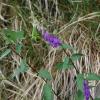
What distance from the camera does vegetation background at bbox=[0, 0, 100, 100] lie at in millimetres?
1831

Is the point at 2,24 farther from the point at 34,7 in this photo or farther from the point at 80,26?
the point at 80,26

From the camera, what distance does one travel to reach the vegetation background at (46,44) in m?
1.83

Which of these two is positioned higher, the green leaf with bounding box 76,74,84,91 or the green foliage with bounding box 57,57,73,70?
the green foliage with bounding box 57,57,73,70

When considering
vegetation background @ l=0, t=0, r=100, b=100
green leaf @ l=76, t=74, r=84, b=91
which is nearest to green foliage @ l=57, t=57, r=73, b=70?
green leaf @ l=76, t=74, r=84, b=91

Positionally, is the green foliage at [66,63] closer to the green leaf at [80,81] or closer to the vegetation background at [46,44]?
the green leaf at [80,81]

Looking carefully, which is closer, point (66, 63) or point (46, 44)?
point (66, 63)

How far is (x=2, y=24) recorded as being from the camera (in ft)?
6.83

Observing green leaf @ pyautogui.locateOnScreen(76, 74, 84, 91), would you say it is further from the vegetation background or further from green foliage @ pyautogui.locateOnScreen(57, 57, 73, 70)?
the vegetation background

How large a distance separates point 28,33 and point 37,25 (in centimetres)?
8

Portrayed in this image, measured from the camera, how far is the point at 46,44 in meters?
1.94

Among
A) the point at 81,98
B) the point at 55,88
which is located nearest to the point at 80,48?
the point at 55,88

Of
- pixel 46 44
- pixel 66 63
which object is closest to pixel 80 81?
pixel 66 63

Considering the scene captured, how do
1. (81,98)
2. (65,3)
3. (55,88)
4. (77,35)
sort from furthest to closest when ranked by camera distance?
(65,3) < (77,35) < (55,88) < (81,98)

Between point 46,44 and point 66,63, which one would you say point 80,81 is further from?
point 46,44
